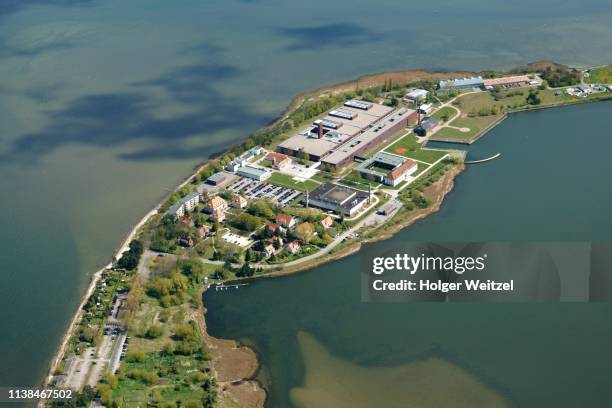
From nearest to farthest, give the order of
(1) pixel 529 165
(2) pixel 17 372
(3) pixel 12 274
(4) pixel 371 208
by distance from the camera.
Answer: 1. (2) pixel 17 372
2. (3) pixel 12 274
3. (4) pixel 371 208
4. (1) pixel 529 165

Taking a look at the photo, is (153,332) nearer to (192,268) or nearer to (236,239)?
(192,268)

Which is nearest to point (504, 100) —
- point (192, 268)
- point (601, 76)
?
point (601, 76)

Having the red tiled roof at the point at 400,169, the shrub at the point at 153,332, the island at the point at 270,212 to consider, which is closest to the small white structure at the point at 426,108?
the island at the point at 270,212

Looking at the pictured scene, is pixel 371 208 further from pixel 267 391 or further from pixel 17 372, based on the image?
pixel 17 372

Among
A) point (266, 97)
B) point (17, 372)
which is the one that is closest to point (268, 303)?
point (17, 372)

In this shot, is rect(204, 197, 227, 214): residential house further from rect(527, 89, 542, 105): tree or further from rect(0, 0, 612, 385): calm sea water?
rect(527, 89, 542, 105): tree

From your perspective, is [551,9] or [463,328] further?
[551,9]
